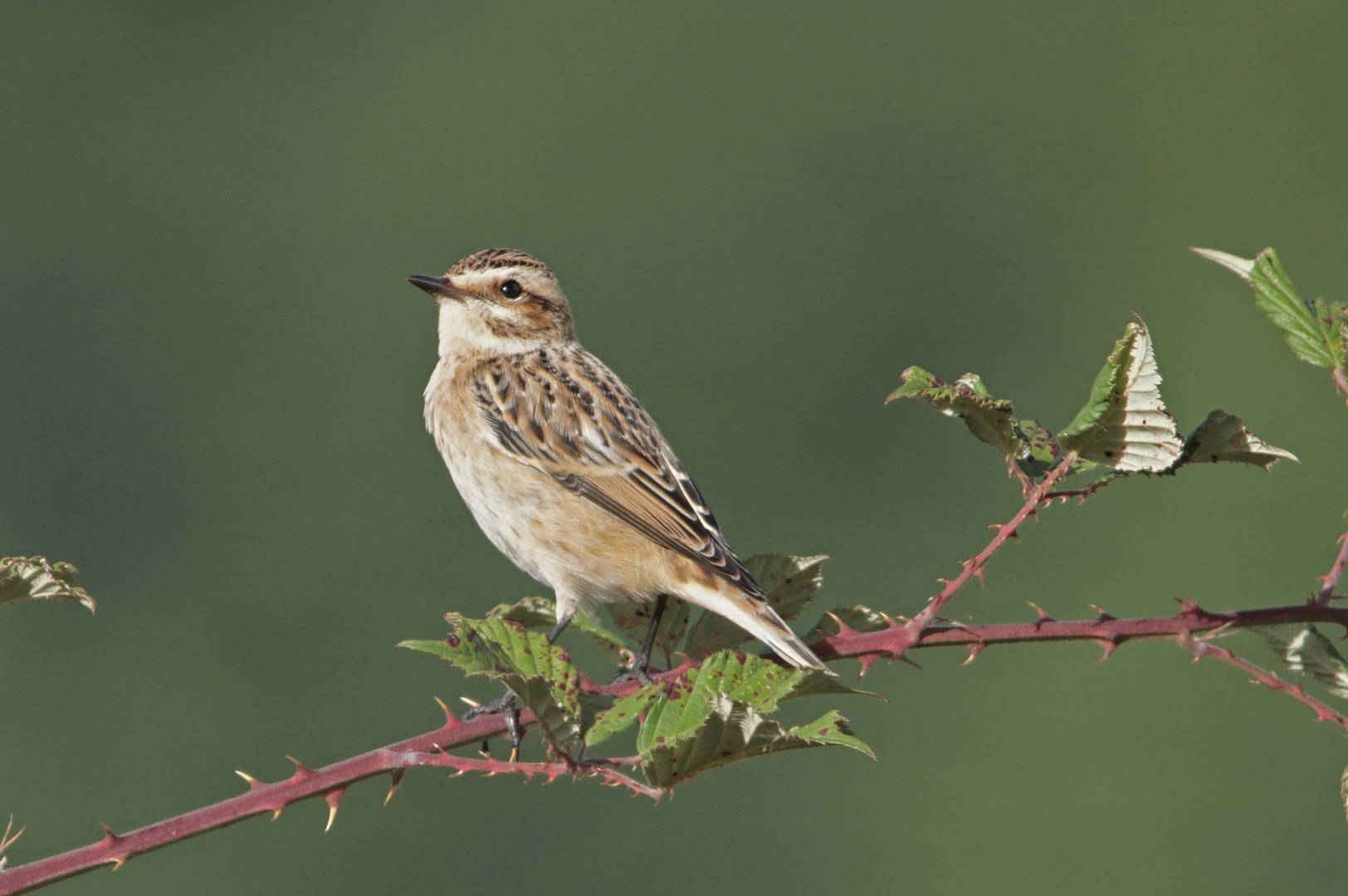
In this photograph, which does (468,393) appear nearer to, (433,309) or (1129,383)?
(433,309)

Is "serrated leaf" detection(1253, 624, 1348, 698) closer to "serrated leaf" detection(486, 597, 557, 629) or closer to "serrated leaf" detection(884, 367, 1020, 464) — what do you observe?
"serrated leaf" detection(884, 367, 1020, 464)

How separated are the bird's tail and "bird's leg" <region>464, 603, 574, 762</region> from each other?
1.21 ft

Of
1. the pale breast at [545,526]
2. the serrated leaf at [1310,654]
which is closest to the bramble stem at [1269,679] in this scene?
the serrated leaf at [1310,654]

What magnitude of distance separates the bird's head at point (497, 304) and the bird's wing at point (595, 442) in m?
0.08

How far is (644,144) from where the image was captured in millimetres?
19562

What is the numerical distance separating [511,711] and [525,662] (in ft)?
1.58

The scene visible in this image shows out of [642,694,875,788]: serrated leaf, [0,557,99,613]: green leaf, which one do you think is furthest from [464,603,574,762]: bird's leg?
[0,557,99,613]: green leaf

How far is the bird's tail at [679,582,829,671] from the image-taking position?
275 cm

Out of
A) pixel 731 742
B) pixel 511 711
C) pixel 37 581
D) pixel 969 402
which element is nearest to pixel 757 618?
pixel 511 711

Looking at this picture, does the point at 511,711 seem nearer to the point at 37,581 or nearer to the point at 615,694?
the point at 615,694

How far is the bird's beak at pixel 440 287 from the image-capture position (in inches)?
161

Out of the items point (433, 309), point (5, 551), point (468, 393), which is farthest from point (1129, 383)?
point (5, 551)

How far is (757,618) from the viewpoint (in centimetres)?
300

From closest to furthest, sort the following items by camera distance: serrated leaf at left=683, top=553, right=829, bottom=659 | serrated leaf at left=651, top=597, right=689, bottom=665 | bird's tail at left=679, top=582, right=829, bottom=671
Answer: bird's tail at left=679, top=582, right=829, bottom=671 → serrated leaf at left=683, top=553, right=829, bottom=659 → serrated leaf at left=651, top=597, right=689, bottom=665
